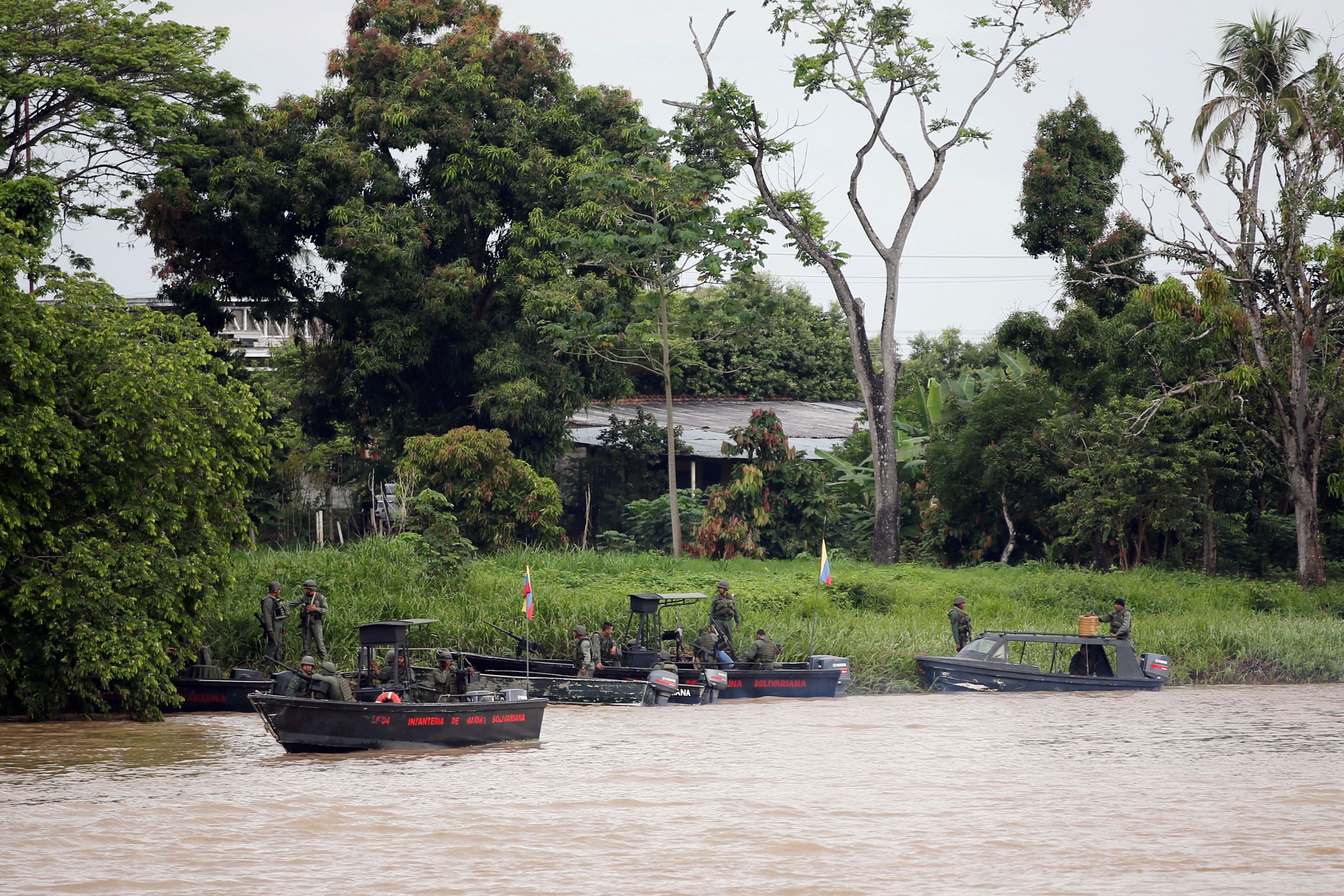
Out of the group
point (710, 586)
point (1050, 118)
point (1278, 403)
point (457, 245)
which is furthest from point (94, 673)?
point (1050, 118)

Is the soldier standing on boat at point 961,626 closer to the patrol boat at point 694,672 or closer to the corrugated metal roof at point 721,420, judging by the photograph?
the patrol boat at point 694,672

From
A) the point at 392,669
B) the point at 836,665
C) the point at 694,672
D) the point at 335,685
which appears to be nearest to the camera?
the point at 335,685

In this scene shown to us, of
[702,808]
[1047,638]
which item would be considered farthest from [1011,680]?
[702,808]

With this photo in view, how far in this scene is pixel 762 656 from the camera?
2366 centimetres

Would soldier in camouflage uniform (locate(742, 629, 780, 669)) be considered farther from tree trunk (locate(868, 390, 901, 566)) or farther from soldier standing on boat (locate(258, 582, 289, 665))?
tree trunk (locate(868, 390, 901, 566))

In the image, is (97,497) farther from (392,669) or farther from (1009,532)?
(1009,532)

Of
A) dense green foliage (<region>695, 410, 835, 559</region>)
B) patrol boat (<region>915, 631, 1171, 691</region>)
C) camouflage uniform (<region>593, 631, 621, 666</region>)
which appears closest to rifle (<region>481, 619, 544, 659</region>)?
camouflage uniform (<region>593, 631, 621, 666</region>)

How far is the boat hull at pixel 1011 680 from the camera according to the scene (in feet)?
76.4

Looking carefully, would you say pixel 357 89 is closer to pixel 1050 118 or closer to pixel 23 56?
pixel 23 56

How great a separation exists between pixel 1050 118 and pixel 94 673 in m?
28.4

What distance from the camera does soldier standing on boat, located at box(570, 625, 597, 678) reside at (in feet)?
74.7

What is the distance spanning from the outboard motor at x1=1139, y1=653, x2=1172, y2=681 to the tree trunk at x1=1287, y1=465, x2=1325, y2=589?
9.54 m

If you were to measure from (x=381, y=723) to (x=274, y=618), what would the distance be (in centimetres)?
608

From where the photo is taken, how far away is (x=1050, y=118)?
124 ft
